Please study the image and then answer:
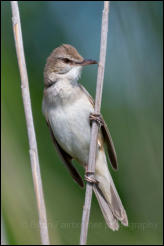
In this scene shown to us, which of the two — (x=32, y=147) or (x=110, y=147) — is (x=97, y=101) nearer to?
(x=32, y=147)

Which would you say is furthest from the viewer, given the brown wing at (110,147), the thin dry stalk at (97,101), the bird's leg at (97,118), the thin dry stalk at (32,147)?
the brown wing at (110,147)

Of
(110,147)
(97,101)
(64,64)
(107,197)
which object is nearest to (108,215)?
(107,197)

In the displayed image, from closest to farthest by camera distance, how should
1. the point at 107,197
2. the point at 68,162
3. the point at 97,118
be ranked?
1. the point at 97,118
2. the point at 107,197
3. the point at 68,162

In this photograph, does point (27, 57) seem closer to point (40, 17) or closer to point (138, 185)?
point (40, 17)

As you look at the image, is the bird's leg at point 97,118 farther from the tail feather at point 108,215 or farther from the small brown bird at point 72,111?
the tail feather at point 108,215

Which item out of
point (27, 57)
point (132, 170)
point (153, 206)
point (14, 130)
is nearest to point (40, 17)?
point (27, 57)

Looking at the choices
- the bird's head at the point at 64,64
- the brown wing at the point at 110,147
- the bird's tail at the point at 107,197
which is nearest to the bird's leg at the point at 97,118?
the brown wing at the point at 110,147

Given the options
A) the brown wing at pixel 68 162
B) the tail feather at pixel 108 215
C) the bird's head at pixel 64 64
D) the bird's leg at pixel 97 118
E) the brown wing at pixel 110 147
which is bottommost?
the tail feather at pixel 108 215

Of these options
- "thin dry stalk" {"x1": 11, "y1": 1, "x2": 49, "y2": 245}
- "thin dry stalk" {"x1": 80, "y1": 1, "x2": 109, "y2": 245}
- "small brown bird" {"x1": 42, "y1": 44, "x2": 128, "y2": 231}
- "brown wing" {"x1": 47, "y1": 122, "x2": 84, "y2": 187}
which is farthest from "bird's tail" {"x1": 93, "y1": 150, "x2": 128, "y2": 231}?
"thin dry stalk" {"x1": 11, "y1": 1, "x2": 49, "y2": 245}
